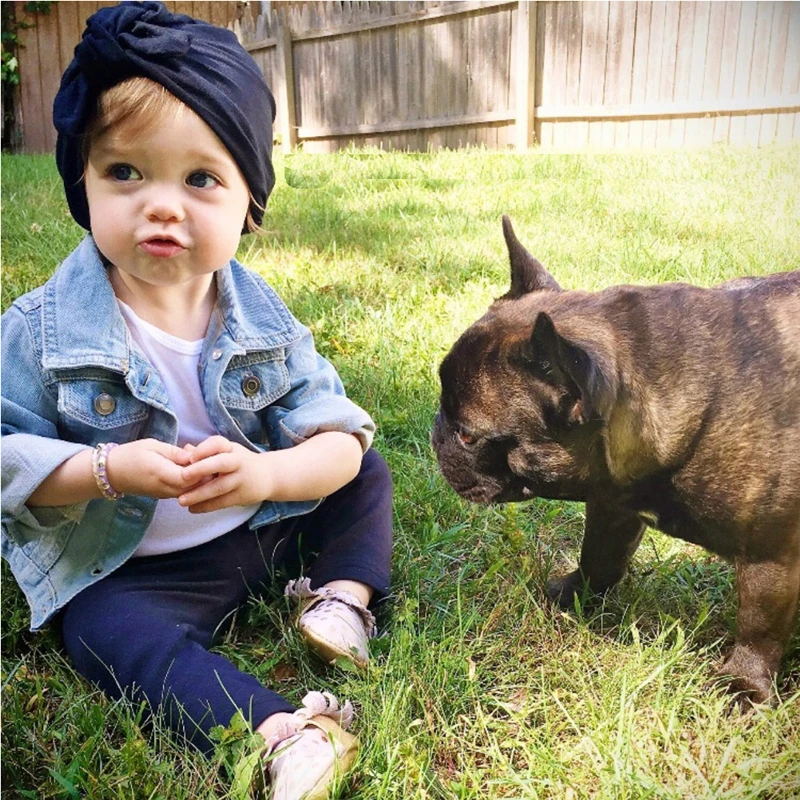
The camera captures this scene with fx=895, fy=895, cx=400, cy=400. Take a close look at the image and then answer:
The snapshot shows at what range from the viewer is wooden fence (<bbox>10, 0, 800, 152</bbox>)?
1.00 m

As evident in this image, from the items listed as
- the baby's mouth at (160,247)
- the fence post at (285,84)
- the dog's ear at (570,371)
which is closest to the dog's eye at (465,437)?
the dog's ear at (570,371)

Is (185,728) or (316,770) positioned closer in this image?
(316,770)

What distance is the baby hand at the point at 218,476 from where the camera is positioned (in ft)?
4.33

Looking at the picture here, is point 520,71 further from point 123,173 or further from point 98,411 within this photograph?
point 98,411

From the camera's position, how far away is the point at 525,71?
1.36 meters

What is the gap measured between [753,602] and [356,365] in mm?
1171

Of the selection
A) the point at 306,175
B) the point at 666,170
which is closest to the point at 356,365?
the point at 306,175

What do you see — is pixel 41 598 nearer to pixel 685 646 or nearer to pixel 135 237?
pixel 135 237

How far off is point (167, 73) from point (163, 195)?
0.57 feet

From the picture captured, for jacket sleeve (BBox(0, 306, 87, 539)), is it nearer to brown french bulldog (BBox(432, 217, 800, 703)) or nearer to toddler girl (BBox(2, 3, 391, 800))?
toddler girl (BBox(2, 3, 391, 800))

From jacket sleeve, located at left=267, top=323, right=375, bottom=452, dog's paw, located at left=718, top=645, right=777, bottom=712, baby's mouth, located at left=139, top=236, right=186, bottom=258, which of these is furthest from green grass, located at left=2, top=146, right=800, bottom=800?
baby's mouth, located at left=139, top=236, right=186, bottom=258

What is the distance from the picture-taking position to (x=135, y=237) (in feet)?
4.49

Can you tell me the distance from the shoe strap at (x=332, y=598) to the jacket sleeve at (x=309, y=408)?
0.86 ft

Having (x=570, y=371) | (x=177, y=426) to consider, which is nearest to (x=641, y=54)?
(x=570, y=371)
